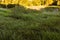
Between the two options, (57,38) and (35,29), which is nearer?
(57,38)

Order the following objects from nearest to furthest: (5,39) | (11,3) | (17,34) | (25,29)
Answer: (5,39)
(17,34)
(25,29)
(11,3)

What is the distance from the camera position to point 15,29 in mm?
5285

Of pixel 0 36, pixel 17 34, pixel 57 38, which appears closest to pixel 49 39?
pixel 57 38

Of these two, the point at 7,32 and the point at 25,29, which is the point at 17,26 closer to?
the point at 25,29

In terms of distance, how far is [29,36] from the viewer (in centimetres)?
470

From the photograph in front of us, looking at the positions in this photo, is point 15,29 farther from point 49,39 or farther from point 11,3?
point 11,3

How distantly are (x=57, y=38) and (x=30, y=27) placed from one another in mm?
1040

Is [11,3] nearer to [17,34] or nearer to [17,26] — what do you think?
[17,26]

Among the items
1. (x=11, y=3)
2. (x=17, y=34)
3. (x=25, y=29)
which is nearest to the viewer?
(x=17, y=34)

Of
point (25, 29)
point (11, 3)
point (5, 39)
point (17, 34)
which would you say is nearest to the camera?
point (5, 39)

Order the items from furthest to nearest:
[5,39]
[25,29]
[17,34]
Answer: [25,29] → [17,34] → [5,39]

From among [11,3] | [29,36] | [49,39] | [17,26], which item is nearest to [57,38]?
[49,39]

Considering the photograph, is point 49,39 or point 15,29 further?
point 15,29

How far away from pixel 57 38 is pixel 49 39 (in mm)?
202
